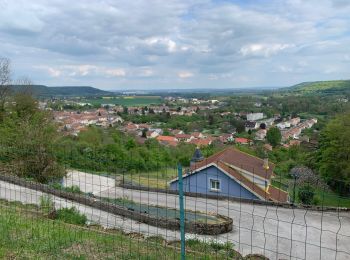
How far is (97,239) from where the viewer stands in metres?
6.31

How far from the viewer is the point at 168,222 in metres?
11.2

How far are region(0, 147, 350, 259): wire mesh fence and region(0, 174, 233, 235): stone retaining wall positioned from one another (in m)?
0.03

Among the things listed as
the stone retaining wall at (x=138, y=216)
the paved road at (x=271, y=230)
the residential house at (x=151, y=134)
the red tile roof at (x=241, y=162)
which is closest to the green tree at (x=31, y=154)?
the stone retaining wall at (x=138, y=216)

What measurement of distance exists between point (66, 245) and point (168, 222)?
5.86 m

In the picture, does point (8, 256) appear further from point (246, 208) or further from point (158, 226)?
point (246, 208)

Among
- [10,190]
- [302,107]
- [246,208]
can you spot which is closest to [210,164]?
[246,208]

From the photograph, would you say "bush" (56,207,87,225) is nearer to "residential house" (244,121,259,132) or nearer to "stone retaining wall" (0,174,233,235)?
"stone retaining wall" (0,174,233,235)

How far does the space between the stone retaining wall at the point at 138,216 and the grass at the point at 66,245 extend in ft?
12.9

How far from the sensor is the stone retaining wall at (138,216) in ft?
36.7

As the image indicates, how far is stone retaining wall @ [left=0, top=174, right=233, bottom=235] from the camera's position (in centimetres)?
1118

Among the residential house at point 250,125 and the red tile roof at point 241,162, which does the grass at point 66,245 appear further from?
the residential house at point 250,125

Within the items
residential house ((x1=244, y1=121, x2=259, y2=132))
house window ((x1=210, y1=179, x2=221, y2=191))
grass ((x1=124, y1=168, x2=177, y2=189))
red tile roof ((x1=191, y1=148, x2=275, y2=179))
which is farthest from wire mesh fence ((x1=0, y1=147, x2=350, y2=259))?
residential house ((x1=244, y1=121, x2=259, y2=132))

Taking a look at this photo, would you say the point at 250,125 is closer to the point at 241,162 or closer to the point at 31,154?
the point at 241,162

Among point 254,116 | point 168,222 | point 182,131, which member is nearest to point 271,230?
point 168,222
